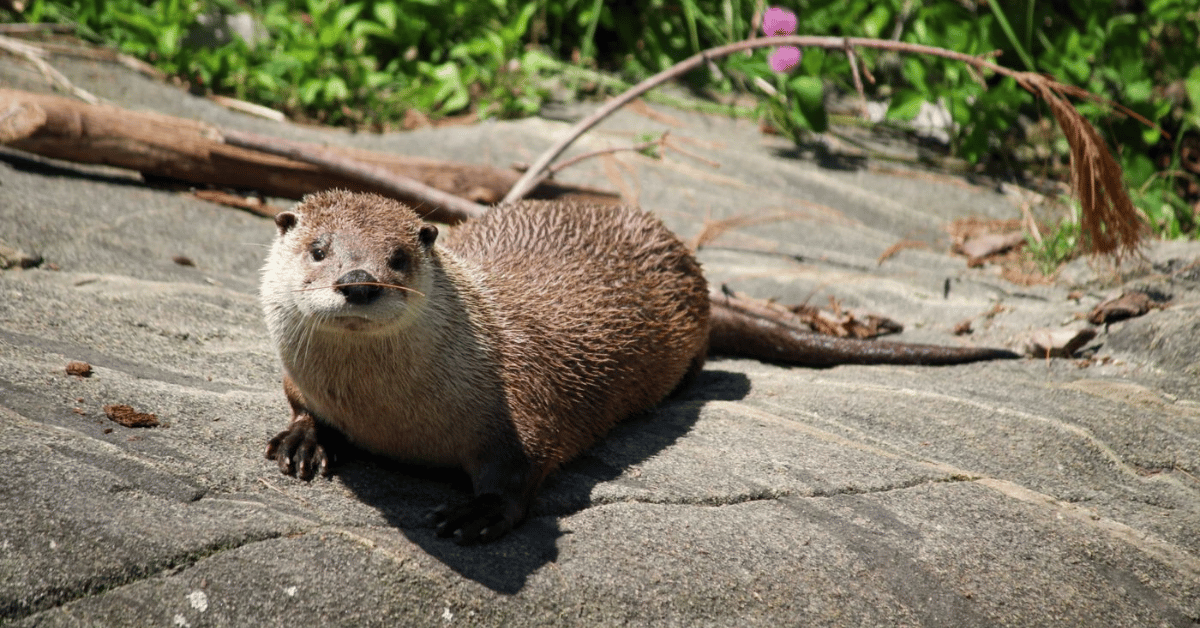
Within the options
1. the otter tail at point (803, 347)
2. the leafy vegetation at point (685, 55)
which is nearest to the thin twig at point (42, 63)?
the leafy vegetation at point (685, 55)

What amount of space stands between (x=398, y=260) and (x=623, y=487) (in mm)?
717

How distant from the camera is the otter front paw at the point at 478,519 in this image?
73.0 inches

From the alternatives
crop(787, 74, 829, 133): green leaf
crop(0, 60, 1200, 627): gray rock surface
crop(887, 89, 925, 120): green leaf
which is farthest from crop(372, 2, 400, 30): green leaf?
crop(887, 89, 925, 120): green leaf

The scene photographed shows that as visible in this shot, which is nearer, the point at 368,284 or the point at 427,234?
the point at 368,284

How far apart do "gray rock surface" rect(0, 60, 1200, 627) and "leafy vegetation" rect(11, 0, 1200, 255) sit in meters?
1.33

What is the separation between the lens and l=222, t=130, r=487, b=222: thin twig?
3.72 m

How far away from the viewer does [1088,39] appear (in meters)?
4.61

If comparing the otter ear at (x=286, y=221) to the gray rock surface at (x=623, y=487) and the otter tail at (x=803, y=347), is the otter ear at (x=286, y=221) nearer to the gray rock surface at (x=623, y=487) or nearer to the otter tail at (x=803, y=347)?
the gray rock surface at (x=623, y=487)

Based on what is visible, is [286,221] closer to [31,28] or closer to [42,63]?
[42,63]

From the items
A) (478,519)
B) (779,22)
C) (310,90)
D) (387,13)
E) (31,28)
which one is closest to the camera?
(478,519)

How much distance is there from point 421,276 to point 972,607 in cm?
128

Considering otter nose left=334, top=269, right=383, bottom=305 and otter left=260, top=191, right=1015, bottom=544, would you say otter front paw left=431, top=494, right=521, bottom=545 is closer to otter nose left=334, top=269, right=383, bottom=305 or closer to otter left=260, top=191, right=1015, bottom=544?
otter left=260, top=191, right=1015, bottom=544

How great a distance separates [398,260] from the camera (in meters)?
1.90

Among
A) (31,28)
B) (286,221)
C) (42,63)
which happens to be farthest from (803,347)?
(31,28)
